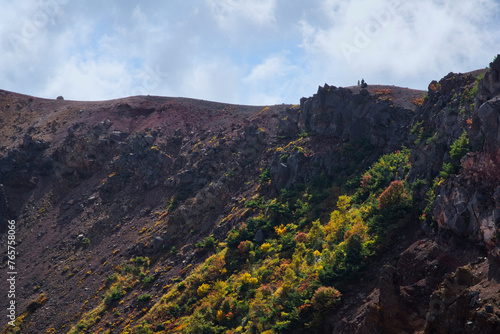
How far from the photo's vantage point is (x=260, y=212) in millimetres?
37375

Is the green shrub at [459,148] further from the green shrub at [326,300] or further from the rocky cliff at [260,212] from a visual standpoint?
the green shrub at [326,300]

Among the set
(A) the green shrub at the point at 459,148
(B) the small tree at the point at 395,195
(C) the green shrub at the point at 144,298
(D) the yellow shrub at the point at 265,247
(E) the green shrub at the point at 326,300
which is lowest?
(C) the green shrub at the point at 144,298

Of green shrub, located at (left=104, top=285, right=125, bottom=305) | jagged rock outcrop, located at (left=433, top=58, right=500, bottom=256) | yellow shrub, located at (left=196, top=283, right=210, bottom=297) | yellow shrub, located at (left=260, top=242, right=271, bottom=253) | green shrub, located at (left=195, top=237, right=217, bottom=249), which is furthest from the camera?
green shrub, located at (left=195, top=237, right=217, bottom=249)

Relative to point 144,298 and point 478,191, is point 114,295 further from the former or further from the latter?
point 478,191

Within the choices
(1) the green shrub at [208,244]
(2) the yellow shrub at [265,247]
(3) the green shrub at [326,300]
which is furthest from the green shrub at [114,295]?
(3) the green shrub at [326,300]

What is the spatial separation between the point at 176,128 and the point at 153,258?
24.9 m

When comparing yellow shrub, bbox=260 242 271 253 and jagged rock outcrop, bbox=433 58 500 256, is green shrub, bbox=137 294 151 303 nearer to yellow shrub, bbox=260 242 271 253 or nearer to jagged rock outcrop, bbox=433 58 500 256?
yellow shrub, bbox=260 242 271 253

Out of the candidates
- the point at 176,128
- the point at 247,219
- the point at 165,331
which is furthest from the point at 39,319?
the point at 176,128

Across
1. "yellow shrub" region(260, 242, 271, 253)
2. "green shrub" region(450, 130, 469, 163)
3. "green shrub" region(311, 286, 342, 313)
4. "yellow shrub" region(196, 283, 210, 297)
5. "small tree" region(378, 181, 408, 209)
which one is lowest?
"yellow shrub" region(196, 283, 210, 297)

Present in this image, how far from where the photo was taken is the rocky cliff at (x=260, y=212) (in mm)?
17797

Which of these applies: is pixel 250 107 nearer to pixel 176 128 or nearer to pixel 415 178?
pixel 176 128

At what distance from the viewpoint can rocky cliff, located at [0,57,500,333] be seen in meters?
17.8

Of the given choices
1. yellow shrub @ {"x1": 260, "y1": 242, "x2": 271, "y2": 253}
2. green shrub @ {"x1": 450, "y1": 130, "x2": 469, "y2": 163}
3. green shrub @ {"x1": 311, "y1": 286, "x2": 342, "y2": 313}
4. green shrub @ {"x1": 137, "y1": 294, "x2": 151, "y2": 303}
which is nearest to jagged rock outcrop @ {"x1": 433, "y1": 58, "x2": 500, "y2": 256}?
green shrub @ {"x1": 450, "y1": 130, "x2": 469, "y2": 163}

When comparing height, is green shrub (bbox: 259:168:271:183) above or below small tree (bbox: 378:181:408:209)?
above
